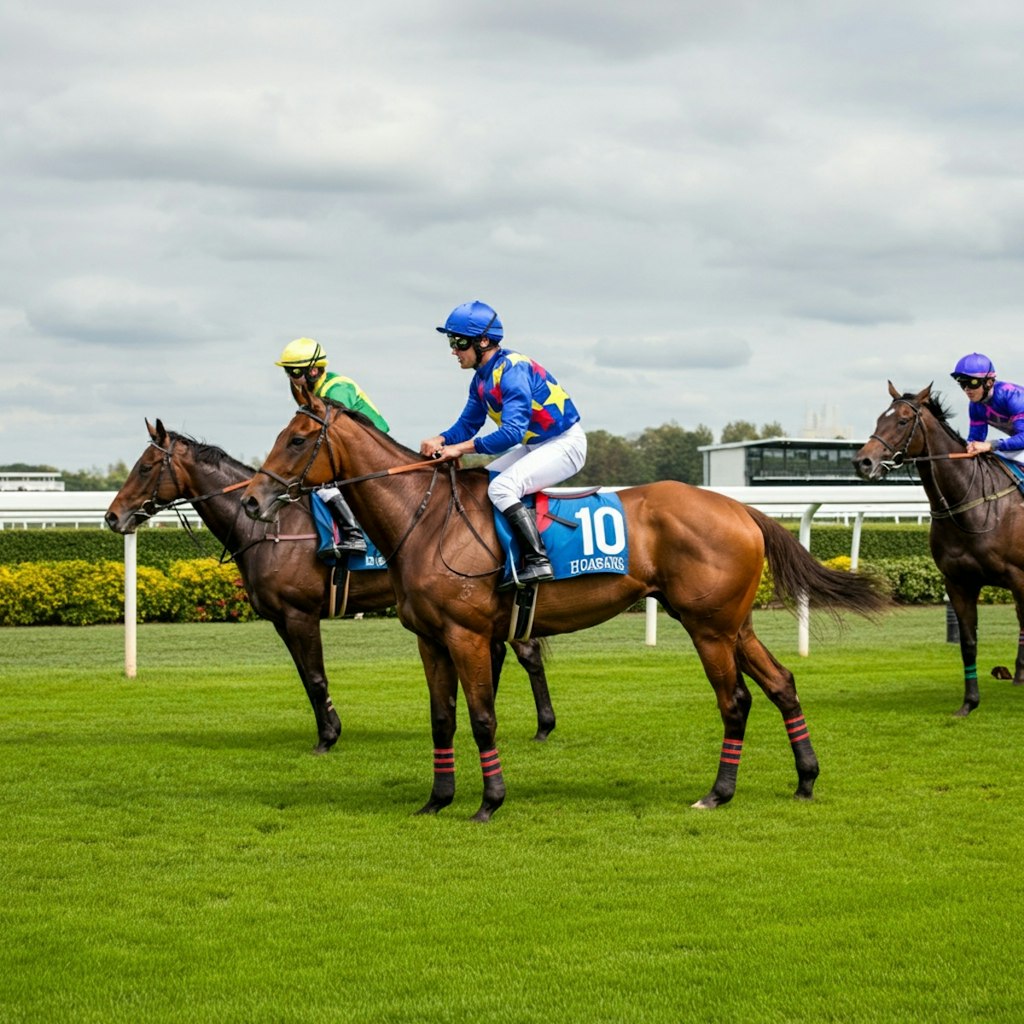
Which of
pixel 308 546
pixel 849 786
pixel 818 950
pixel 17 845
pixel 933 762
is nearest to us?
pixel 818 950

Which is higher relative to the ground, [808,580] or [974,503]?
[974,503]

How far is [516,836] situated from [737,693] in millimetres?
1310

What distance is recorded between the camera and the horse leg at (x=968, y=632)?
846 cm

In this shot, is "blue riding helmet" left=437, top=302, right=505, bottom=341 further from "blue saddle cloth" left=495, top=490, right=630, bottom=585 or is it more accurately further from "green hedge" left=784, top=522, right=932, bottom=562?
"green hedge" left=784, top=522, right=932, bottom=562

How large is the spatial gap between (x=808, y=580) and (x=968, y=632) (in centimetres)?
284

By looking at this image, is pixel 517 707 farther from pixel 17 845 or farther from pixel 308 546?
pixel 17 845

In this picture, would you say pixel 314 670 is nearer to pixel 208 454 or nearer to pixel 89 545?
pixel 208 454

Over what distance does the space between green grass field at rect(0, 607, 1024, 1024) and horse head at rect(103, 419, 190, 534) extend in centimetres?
134

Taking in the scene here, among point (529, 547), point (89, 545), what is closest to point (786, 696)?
point (529, 547)

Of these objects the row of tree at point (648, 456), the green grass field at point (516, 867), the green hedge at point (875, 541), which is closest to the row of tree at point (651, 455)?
the row of tree at point (648, 456)

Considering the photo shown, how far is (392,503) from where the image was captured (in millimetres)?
5938

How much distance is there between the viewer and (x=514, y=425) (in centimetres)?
570

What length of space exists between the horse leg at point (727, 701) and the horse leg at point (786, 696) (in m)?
0.14

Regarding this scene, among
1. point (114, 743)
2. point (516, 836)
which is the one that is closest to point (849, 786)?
point (516, 836)
